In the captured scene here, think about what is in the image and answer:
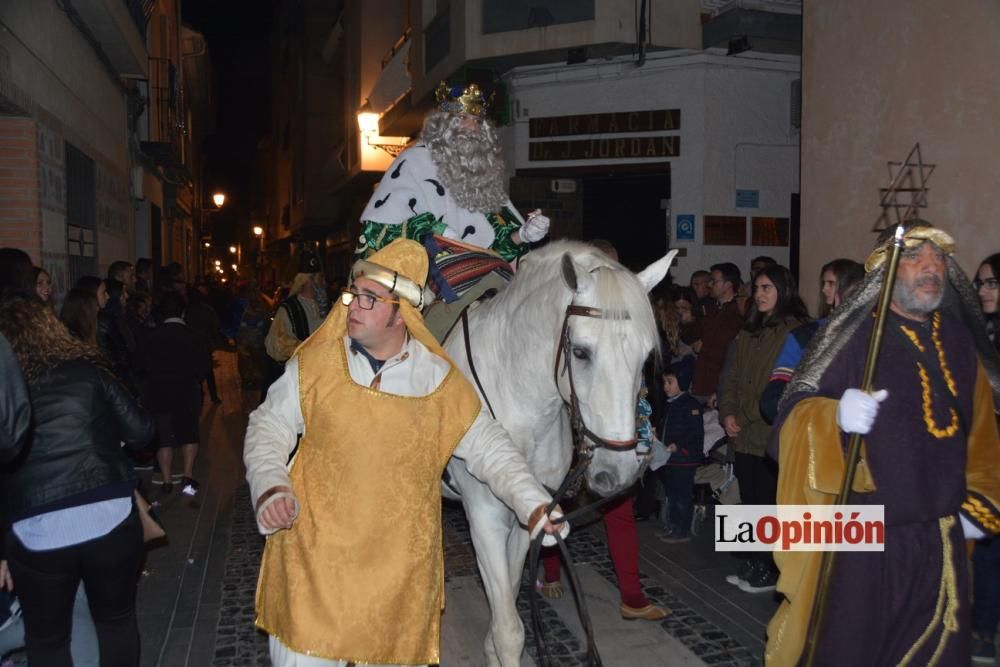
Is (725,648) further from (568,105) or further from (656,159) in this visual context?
(568,105)

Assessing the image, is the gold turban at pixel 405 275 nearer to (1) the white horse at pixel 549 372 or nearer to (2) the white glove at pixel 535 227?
(1) the white horse at pixel 549 372

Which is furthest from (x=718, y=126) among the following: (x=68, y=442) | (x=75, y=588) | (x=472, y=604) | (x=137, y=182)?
(x=75, y=588)

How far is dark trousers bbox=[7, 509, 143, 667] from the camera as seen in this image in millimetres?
3445

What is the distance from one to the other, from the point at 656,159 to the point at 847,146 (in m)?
3.91

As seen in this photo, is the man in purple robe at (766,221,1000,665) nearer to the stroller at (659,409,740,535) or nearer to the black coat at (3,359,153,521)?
the black coat at (3,359,153,521)

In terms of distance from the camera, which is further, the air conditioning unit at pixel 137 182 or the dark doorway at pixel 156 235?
the dark doorway at pixel 156 235

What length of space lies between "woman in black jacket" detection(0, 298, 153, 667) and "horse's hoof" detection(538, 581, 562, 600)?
2674 mm

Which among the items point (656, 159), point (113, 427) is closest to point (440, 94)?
point (113, 427)

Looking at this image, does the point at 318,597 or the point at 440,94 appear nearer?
the point at 318,597

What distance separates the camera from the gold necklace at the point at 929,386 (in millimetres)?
3219

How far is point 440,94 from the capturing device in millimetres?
5227

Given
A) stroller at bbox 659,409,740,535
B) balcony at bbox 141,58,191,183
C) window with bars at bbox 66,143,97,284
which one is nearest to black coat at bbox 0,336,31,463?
stroller at bbox 659,409,740,535

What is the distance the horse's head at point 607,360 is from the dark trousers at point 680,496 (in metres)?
3.40

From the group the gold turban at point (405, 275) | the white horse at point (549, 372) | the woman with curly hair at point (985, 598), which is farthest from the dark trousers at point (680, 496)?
the gold turban at point (405, 275)
